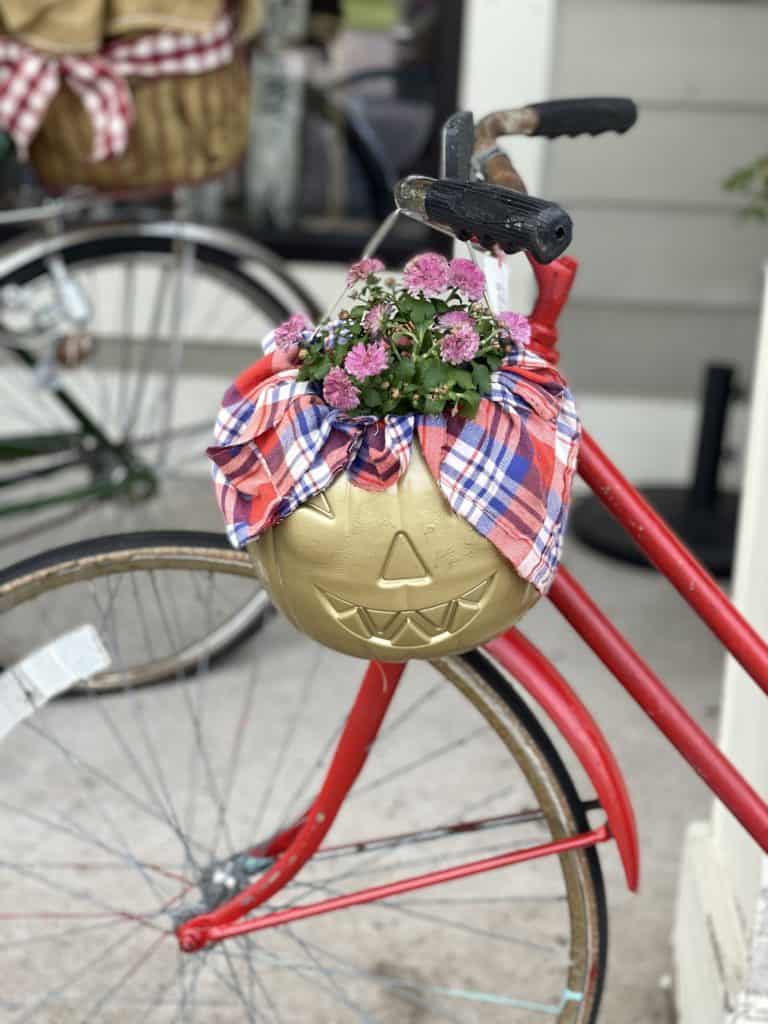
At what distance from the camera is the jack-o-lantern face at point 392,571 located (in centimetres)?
105

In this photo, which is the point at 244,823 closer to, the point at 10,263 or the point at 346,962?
the point at 346,962

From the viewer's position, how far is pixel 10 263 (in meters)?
2.42

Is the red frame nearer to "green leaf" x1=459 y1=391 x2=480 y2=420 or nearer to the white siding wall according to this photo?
"green leaf" x1=459 y1=391 x2=480 y2=420

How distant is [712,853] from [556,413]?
1000 millimetres

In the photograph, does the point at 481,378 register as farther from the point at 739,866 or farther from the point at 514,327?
the point at 739,866

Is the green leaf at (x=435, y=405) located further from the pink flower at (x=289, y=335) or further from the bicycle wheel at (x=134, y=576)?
the bicycle wheel at (x=134, y=576)

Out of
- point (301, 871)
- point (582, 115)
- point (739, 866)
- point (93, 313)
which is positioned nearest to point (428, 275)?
point (582, 115)

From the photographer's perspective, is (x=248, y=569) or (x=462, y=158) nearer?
(x=462, y=158)

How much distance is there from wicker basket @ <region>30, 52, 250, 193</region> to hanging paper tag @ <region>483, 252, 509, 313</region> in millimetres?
1248

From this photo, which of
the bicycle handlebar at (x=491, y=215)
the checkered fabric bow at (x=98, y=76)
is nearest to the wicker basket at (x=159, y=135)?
the checkered fabric bow at (x=98, y=76)

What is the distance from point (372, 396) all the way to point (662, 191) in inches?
103

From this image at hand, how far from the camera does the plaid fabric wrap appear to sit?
3.44ft

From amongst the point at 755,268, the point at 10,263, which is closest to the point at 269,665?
the point at 10,263

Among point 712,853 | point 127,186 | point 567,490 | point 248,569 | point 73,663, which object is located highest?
point 127,186
